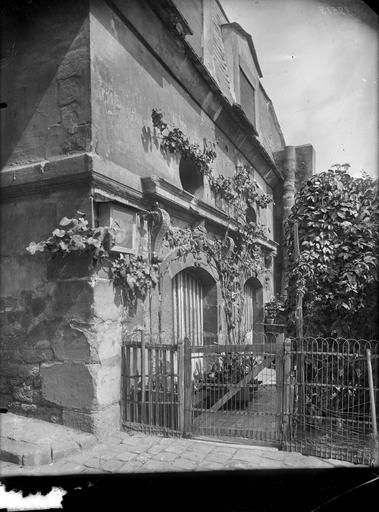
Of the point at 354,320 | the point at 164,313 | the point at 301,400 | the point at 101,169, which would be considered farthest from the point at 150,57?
the point at 301,400

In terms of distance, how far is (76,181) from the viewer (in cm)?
436

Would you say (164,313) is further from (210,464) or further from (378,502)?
(378,502)

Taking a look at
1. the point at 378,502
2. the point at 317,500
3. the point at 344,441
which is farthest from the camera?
the point at 344,441

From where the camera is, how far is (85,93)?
4383 mm

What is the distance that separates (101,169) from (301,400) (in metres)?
3.34

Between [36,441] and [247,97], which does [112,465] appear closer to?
[36,441]

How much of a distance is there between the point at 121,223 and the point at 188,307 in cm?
261

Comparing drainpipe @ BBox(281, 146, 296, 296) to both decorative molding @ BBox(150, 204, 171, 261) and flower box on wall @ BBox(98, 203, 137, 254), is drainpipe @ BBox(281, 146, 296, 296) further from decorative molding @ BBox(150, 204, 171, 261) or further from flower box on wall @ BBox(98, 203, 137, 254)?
flower box on wall @ BBox(98, 203, 137, 254)

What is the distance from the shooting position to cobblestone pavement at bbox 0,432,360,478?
142 inches

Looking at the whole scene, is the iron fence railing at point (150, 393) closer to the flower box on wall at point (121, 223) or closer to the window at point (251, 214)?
the flower box on wall at point (121, 223)

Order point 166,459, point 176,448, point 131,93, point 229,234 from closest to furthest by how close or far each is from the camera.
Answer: point 166,459, point 176,448, point 131,93, point 229,234

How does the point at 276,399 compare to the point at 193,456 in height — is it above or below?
above

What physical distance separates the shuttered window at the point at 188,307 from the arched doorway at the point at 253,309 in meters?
2.22

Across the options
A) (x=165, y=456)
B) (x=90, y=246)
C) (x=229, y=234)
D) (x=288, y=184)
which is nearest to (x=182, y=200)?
(x=90, y=246)
